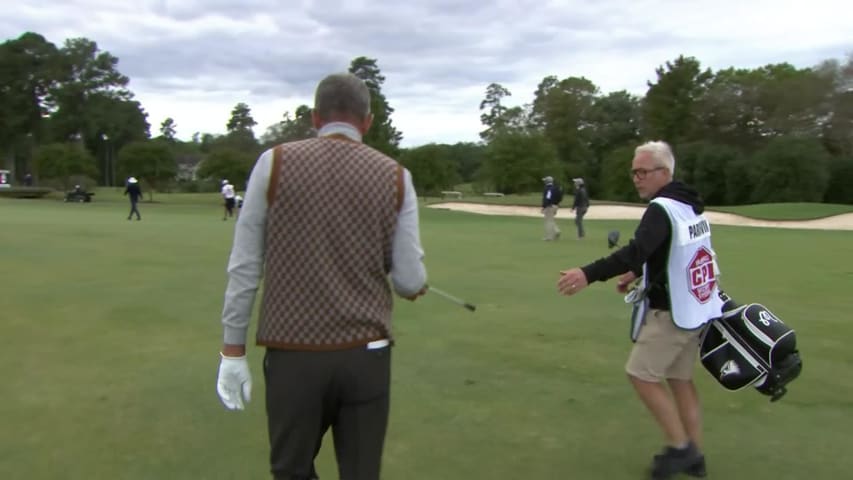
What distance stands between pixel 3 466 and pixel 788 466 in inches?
187

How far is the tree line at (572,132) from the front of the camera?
53219mm

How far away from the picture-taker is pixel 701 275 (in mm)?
4328

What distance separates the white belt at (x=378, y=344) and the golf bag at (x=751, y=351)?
93.2 inches

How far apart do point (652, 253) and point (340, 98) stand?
7.00 feet

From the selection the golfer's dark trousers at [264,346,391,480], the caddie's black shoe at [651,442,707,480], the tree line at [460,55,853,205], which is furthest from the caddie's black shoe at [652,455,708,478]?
the tree line at [460,55,853,205]

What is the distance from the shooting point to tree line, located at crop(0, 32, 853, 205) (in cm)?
5322

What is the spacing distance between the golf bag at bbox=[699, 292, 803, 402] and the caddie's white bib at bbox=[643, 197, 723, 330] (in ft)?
0.62

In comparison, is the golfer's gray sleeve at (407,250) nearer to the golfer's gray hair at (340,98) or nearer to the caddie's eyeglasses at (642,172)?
the golfer's gray hair at (340,98)

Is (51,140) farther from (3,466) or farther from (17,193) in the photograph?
(3,466)

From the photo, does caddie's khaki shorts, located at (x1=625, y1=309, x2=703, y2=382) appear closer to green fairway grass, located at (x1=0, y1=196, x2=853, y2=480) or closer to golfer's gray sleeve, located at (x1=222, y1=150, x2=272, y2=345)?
green fairway grass, located at (x1=0, y1=196, x2=853, y2=480)

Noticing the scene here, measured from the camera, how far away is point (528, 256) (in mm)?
16766

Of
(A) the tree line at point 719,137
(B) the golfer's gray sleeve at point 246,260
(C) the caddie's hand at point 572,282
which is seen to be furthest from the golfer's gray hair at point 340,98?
(A) the tree line at point 719,137

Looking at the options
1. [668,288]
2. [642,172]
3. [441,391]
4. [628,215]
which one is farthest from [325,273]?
[628,215]

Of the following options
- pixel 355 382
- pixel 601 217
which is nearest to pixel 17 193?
pixel 601 217
